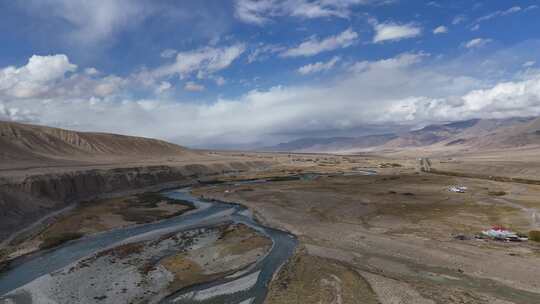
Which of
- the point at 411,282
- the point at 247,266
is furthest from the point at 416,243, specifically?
the point at 247,266

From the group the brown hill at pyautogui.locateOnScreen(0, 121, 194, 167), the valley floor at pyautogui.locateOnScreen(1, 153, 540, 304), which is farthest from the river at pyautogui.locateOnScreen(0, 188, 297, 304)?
the brown hill at pyautogui.locateOnScreen(0, 121, 194, 167)

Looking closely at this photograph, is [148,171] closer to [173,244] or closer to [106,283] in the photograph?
[173,244]

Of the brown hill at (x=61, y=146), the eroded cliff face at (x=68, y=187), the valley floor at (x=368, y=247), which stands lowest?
the valley floor at (x=368, y=247)

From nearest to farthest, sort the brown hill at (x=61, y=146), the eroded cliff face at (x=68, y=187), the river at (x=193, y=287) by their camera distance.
A: the river at (x=193, y=287) → the eroded cliff face at (x=68, y=187) → the brown hill at (x=61, y=146)

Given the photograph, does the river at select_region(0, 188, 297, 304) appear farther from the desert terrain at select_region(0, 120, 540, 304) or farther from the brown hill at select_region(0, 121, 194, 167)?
the brown hill at select_region(0, 121, 194, 167)

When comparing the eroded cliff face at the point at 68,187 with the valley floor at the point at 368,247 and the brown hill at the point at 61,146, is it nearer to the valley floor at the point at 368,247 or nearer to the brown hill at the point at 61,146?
the valley floor at the point at 368,247

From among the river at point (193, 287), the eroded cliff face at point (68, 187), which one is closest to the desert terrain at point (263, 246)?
the river at point (193, 287)
